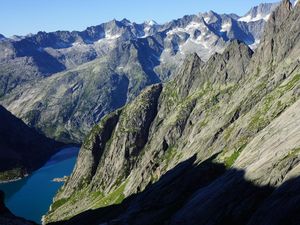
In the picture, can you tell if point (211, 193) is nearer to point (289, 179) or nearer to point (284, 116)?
point (289, 179)

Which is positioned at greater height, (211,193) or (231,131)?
(231,131)

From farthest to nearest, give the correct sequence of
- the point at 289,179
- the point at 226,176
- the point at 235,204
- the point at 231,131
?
1. the point at 231,131
2. the point at 226,176
3. the point at 235,204
4. the point at 289,179

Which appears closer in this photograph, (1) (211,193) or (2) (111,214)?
(1) (211,193)

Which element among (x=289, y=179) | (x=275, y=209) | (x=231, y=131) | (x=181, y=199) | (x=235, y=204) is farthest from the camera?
(x=231, y=131)

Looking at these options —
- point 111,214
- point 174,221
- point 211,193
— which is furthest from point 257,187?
point 111,214

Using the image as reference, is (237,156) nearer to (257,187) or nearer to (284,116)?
(284,116)

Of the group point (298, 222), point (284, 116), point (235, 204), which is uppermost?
point (284, 116)
